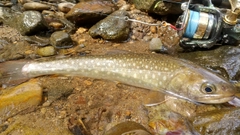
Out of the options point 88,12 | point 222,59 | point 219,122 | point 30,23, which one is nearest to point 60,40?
point 30,23

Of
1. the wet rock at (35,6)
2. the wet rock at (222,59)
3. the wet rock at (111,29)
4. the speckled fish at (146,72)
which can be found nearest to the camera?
the speckled fish at (146,72)

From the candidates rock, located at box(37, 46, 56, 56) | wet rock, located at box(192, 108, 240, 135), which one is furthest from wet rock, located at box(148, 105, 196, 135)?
rock, located at box(37, 46, 56, 56)

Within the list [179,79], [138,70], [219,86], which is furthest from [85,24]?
[219,86]

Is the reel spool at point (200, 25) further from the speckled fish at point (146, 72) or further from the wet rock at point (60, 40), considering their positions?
the wet rock at point (60, 40)

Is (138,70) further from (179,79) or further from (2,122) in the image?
(2,122)

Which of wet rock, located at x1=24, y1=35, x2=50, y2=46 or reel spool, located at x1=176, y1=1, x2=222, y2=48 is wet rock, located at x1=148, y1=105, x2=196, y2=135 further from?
wet rock, located at x1=24, y1=35, x2=50, y2=46

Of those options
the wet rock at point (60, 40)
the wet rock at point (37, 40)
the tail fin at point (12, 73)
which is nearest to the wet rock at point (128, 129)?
the tail fin at point (12, 73)
